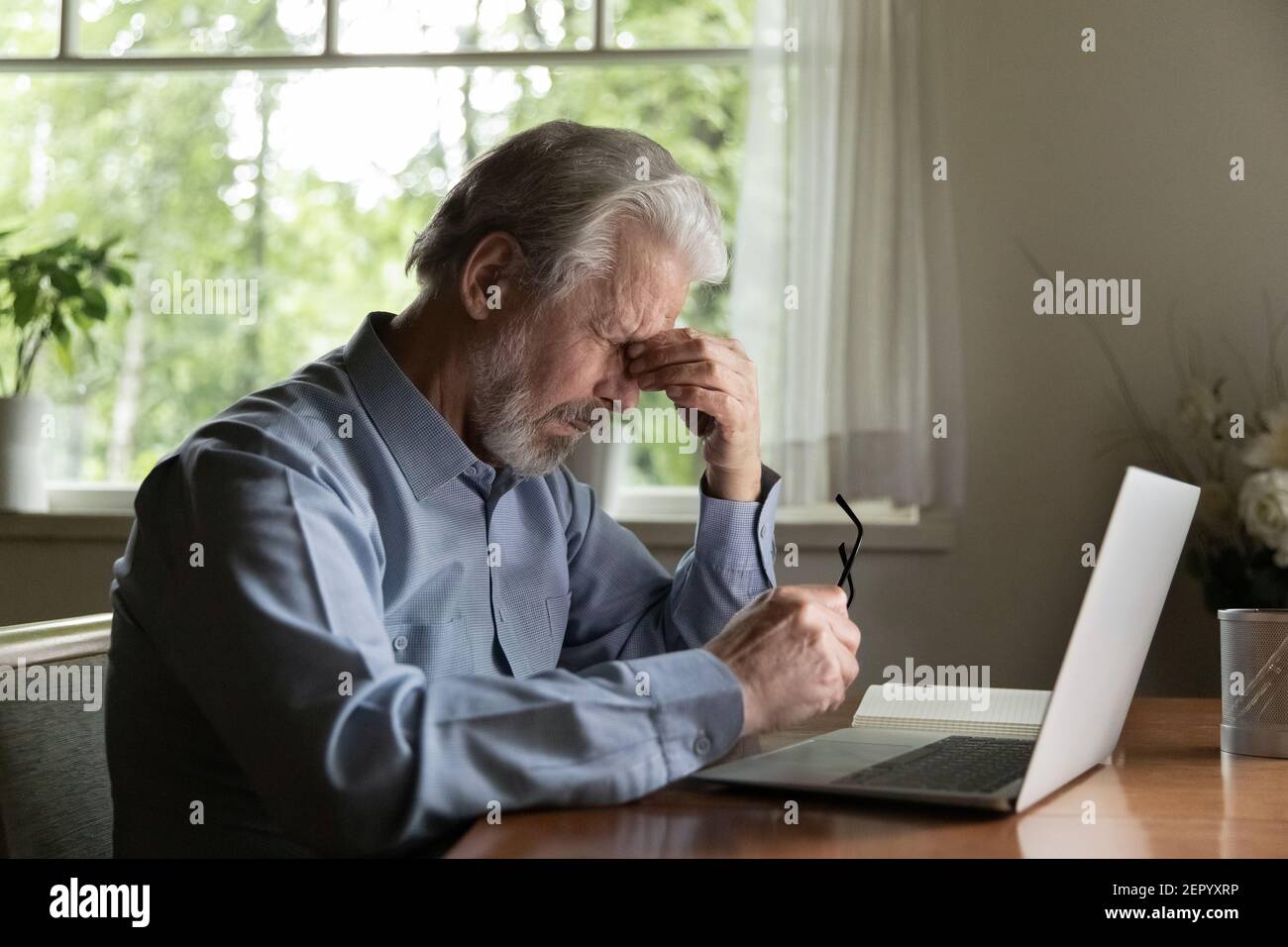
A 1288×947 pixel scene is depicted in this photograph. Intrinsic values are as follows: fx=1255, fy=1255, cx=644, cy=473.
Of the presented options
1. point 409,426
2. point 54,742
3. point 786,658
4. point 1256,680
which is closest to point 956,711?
point 1256,680

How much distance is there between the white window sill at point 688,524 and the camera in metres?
2.34

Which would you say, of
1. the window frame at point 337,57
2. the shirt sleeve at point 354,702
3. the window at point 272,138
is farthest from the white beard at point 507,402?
the window frame at point 337,57

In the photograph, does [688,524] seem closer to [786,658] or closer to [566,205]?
[566,205]

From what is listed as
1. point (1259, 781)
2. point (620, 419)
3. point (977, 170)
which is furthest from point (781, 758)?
point (977, 170)

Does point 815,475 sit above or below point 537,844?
above

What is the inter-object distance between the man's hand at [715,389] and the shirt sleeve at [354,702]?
0.49m

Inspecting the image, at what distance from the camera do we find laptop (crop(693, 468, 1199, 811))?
2.62ft

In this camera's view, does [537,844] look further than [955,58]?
No

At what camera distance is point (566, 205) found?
127cm

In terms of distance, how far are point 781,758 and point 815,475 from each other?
140 cm

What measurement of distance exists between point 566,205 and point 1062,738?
722mm

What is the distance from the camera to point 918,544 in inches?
92.3
